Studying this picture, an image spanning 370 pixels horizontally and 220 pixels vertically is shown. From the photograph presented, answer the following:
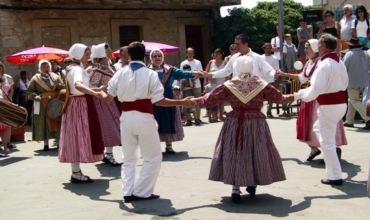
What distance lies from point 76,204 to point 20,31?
12.1 meters

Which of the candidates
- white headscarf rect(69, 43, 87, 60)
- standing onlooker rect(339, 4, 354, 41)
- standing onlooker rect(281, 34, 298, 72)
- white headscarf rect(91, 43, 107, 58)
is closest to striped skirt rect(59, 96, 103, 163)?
white headscarf rect(69, 43, 87, 60)

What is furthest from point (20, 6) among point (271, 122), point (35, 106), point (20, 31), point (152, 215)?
point (152, 215)

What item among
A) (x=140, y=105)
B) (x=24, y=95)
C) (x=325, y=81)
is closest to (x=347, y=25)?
(x=325, y=81)

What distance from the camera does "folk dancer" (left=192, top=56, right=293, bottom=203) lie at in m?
6.37

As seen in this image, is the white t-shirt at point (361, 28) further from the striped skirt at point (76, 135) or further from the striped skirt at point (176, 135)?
the striped skirt at point (76, 135)

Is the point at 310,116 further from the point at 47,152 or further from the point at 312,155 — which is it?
the point at 47,152

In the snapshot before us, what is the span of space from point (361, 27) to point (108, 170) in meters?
6.47

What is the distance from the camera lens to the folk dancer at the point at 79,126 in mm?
7777

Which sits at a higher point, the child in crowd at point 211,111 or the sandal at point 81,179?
the child in crowd at point 211,111

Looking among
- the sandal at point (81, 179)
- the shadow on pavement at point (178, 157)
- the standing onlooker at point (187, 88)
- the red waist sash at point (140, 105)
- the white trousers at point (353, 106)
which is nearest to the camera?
the red waist sash at point (140, 105)

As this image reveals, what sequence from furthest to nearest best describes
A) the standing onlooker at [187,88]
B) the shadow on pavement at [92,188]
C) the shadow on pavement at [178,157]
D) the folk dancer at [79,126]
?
the standing onlooker at [187,88] < the shadow on pavement at [178,157] < the folk dancer at [79,126] < the shadow on pavement at [92,188]

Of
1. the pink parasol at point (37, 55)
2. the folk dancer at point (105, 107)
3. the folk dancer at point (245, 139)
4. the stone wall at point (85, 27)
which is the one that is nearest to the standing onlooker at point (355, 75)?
the folk dancer at point (105, 107)

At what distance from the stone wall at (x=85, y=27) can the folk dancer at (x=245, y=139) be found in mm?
12350

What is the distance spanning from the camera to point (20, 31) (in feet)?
58.9
